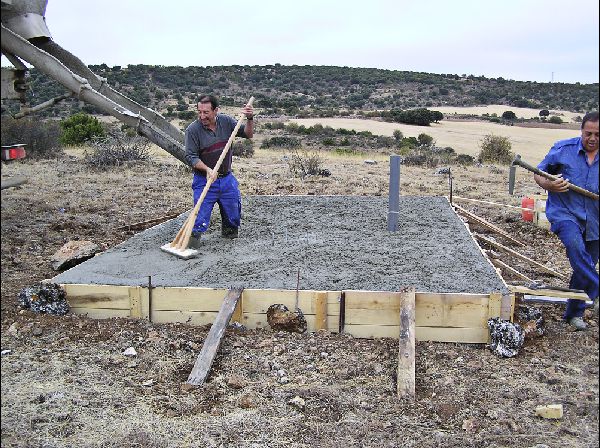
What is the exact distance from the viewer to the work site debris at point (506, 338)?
414 centimetres

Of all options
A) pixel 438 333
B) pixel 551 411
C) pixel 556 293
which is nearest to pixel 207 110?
pixel 438 333

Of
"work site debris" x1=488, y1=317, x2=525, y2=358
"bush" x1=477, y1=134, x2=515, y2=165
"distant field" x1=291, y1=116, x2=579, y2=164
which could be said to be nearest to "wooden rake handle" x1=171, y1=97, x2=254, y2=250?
"work site debris" x1=488, y1=317, x2=525, y2=358

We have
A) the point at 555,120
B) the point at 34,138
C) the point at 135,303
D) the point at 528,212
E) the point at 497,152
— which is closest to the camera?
the point at 135,303

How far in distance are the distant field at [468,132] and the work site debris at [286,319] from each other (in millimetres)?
16596

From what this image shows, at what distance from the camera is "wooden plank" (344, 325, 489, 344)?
4.40 metres

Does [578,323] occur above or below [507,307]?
below

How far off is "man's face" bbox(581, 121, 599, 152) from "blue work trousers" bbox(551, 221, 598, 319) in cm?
52

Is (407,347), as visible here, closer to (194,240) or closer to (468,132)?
(194,240)

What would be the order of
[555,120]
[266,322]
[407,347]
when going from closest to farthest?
[407,347] → [266,322] → [555,120]

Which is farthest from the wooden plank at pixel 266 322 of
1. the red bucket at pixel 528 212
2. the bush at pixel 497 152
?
the bush at pixel 497 152

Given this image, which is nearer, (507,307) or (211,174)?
(507,307)

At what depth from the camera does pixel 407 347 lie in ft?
13.1

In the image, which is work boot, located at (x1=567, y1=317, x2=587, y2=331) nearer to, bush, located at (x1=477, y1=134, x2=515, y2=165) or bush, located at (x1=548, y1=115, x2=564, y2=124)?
bush, located at (x1=477, y1=134, x2=515, y2=165)

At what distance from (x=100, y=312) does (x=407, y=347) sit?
7.74ft
